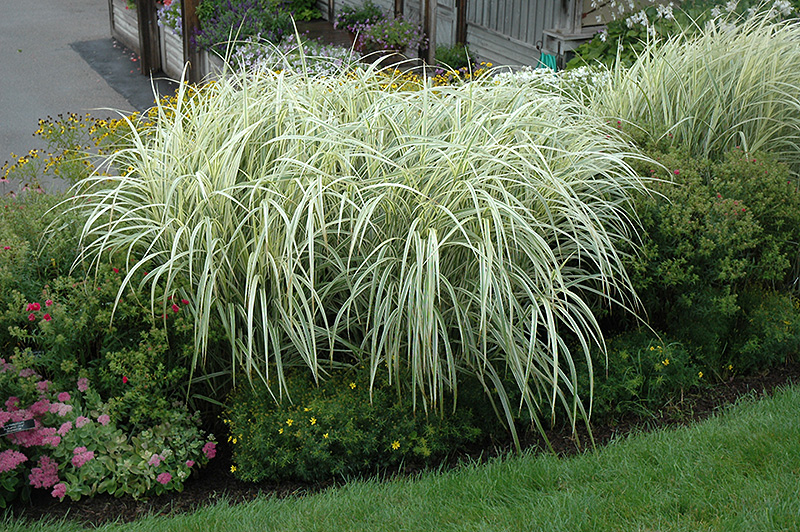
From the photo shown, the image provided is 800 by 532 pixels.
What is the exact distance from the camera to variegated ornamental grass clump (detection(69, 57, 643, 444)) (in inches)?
104

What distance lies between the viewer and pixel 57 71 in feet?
32.8

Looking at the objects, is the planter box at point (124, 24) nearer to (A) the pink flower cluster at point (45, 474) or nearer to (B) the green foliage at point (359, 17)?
(B) the green foliage at point (359, 17)

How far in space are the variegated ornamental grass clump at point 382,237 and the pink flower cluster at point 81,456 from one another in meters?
0.51

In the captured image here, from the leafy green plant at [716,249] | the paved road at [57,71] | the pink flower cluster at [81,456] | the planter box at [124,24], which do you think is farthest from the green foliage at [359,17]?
the pink flower cluster at [81,456]

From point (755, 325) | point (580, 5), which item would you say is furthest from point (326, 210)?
point (580, 5)

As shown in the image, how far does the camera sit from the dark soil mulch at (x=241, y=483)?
8.46 feet

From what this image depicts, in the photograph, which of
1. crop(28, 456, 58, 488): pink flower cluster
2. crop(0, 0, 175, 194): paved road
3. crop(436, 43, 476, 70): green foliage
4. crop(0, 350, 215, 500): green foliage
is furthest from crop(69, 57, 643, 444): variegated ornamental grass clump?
crop(436, 43, 476, 70): green foliage

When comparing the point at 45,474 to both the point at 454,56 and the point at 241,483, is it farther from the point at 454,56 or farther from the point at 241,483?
the point at 454,56

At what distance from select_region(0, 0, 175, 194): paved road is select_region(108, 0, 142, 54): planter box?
0.18 metres

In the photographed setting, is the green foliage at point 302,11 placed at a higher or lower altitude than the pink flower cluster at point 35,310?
higher

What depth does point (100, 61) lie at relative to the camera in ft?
34.8

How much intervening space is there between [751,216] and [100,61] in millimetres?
9667

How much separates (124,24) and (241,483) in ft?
33.1

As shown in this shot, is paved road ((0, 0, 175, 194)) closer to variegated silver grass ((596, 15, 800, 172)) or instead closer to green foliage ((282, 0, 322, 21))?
green foliage ((282, 0, 322, 21))
